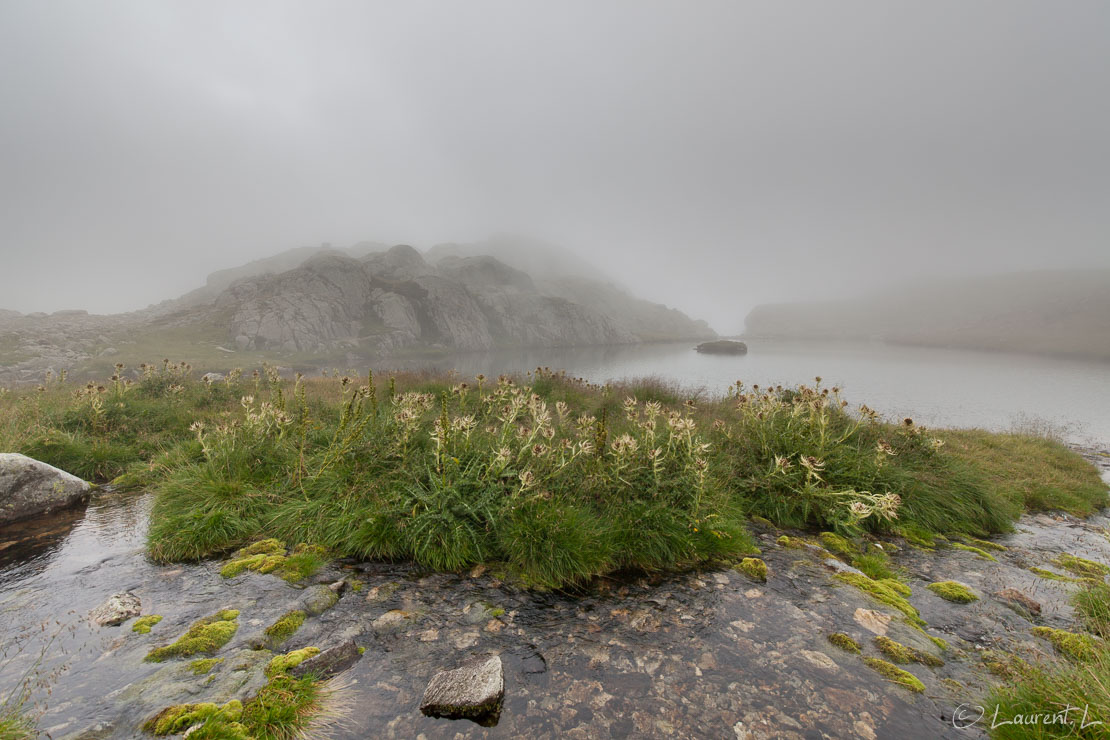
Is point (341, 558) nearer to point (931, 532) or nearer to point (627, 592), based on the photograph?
point (627, 592)

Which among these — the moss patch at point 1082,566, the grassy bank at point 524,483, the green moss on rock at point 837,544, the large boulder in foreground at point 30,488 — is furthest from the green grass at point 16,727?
the moss patch at point 1082,566

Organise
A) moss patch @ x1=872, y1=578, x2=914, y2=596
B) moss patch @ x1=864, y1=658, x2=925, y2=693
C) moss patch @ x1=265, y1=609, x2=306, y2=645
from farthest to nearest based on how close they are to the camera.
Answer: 1. moss patch @ x1=872, y1=578, x2=914, y2=596
2. moss patch @ x1=265, y1=609, x2=306, y2=645
3. moss patch @ x1=864, y1=658, x2=925, y2=693

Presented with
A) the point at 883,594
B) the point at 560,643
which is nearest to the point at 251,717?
the point at 560,643

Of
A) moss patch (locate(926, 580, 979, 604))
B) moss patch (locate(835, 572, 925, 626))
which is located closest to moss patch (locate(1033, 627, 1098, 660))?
moss patch (locate(926, 580, 979, 604))

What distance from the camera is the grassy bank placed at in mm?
5488

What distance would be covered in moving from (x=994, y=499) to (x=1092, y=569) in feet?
7.19

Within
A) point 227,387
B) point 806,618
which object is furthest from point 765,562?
point 227,387

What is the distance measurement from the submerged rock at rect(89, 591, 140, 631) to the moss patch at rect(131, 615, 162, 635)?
17 centimetres

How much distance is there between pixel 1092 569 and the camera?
19.3ft

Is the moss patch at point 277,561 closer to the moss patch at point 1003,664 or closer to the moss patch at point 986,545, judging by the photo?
the moss patch at point 1003,664

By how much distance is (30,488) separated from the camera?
6664 mm

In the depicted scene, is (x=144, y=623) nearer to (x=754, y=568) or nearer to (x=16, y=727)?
(x=16, y=727)

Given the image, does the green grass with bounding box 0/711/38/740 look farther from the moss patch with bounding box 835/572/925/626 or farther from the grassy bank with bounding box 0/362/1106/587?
the moss patch with bounding box 835/572/925/626
